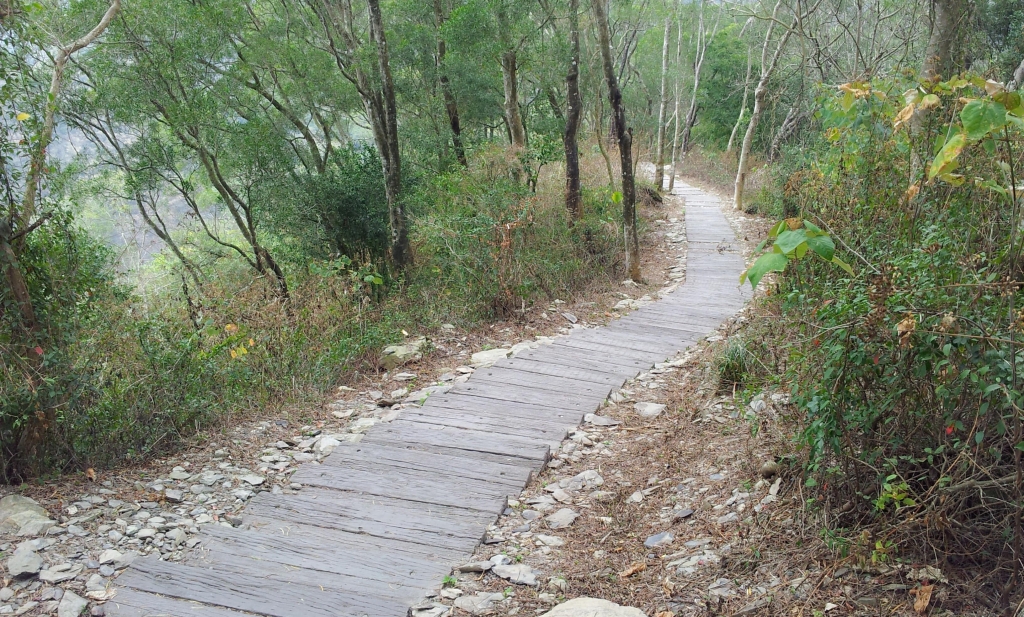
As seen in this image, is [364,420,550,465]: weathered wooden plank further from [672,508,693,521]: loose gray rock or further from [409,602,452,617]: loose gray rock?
[409,602,452,617]: loose gray rock

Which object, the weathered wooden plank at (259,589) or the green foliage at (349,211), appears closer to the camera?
the weathered wooden plank at (259,589)

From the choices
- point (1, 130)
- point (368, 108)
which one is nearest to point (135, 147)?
point (368, 108)

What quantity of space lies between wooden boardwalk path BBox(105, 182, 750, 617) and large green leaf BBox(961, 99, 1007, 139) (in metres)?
2.65

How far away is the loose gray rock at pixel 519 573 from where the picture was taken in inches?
123

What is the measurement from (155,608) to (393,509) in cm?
120

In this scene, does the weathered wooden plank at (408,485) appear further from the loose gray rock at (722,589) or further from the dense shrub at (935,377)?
the dense shrub at (935,377)

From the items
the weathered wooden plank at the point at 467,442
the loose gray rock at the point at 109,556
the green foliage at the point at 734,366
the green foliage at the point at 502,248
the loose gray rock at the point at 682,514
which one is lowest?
the loose gray rock at the point at 682,514

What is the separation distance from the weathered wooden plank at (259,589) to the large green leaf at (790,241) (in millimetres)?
2089

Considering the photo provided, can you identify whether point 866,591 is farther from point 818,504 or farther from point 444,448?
point 444,448

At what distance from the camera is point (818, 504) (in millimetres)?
2957

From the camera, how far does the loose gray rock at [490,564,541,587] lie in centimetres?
312

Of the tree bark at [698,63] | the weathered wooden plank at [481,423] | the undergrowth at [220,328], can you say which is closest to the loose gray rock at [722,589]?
the weathered wooden plank at [481,423]

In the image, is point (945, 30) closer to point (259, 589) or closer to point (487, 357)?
point (487, 357)

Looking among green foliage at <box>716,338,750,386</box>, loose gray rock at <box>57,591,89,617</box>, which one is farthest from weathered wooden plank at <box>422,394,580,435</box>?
loose gray rock at <box>57,591,89,617</box>
